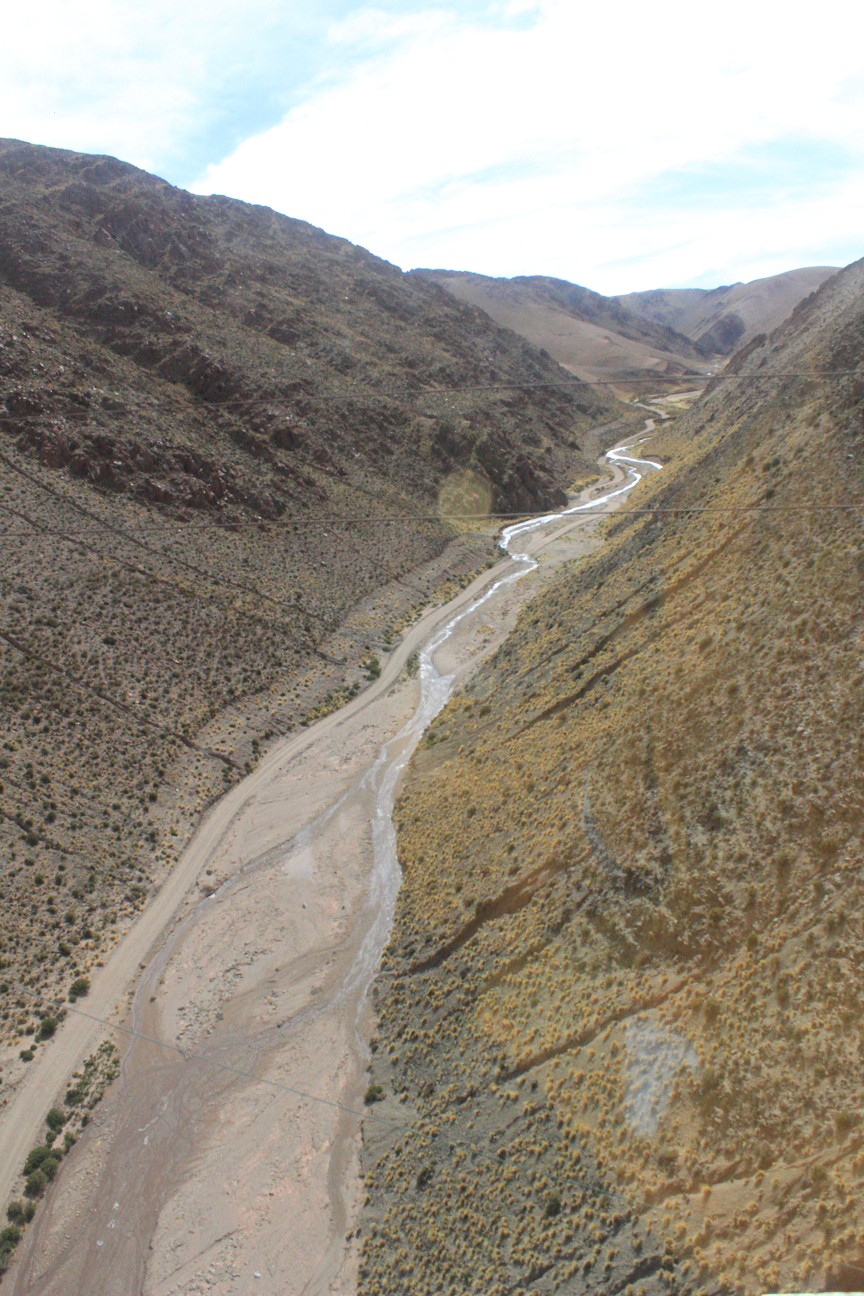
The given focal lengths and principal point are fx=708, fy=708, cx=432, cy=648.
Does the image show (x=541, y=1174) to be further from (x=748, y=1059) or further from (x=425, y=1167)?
(x=748, y=1059)

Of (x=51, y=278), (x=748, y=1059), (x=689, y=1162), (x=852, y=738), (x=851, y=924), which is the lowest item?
(x=689, y=1162)

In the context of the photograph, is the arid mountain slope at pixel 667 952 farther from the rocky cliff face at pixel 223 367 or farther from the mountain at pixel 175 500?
the rocky cliff face at pixel 223 367

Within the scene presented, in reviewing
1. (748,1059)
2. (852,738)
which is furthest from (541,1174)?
(852,738)

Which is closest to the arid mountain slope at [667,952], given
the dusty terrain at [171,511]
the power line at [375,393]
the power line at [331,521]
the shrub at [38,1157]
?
the power line at [331,521]

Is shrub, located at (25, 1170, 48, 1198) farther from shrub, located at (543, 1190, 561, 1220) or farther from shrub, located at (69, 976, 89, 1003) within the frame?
shrub, located at (543, 1190, 561, 1220)

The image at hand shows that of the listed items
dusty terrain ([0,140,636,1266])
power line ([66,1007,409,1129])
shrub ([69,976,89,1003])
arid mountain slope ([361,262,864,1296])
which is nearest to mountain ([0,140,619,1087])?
dusty terrain ([0,140,636,1266])

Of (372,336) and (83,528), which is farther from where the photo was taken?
(372,336)

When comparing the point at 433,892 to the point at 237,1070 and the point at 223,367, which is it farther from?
the point at 223,367
